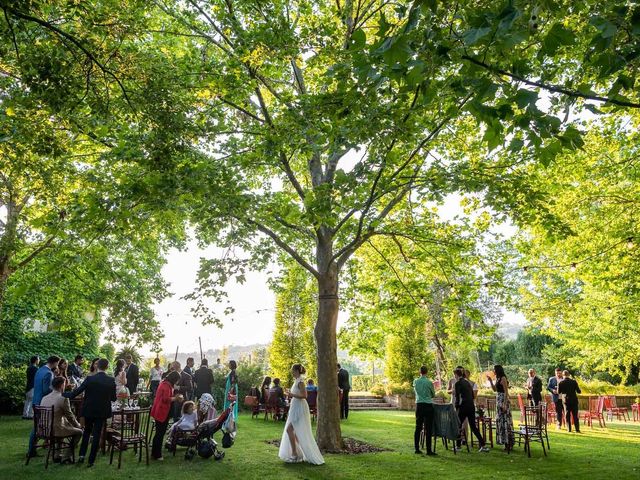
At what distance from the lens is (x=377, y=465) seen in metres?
9.29

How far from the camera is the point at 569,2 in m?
4.86

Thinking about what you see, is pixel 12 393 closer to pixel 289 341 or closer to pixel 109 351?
pixel 289 341

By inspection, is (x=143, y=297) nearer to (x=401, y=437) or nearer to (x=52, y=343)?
(x=401, y=437)

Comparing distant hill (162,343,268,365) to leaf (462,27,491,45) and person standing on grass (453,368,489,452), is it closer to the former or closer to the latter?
person standing on grass (453,368,489,452)

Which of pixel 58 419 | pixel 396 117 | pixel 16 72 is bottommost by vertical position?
pixel 58 419

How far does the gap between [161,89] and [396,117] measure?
3.49 metres

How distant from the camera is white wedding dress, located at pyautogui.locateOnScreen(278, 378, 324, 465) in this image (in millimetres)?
9422

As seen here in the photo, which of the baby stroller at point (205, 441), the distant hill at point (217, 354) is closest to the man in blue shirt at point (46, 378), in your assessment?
the baby stroller at point (205, 441)


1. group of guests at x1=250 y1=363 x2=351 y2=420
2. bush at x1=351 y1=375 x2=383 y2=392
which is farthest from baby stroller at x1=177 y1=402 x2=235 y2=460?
bush at x1=351 y1=375 x2=383 y2=392

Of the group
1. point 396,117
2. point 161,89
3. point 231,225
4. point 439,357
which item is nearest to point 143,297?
point 231,225

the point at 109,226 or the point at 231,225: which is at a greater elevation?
the point at 231,225

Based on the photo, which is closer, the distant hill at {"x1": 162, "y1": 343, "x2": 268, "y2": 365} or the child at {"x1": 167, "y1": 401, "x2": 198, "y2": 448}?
the child at {"x1": 167, "y1": 401, "x2": 198, "y2": 448}

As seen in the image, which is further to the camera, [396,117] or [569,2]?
[396,117]

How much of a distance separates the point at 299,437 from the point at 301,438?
0.05 m
